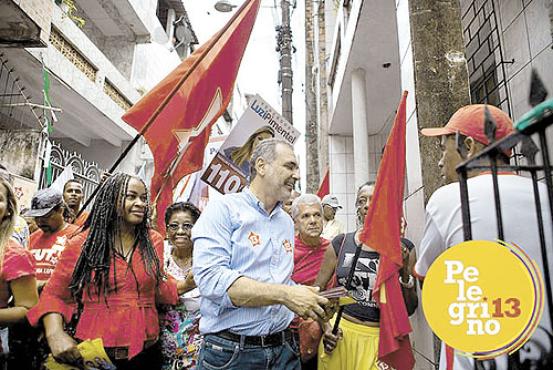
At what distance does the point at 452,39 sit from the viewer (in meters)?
2.80

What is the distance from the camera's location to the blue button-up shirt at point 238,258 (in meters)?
1.93

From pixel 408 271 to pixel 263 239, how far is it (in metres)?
1.09

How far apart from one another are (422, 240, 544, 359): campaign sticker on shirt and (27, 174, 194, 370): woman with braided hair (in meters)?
1.84

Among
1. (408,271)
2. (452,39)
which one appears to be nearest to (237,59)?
(452,39)

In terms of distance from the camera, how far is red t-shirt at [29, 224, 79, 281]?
3261 mm

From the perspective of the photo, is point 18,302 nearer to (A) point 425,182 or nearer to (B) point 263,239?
(B) point 263,239

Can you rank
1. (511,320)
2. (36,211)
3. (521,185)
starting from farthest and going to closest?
(36,211) → (521,185) → (511,320)

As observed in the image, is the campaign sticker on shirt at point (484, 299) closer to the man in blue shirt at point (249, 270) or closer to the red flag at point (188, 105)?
the man in blue shirt at point (249, 270)

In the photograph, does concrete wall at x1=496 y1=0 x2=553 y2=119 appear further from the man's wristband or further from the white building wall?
the white building wall

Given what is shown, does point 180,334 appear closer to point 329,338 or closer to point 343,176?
point 329,338

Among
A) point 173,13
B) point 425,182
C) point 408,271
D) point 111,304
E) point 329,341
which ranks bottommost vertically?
point 329,341

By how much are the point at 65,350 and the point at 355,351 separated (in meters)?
1.69

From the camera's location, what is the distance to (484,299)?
0.96 m

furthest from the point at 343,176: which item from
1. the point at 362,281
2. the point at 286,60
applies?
the point at 362,281
